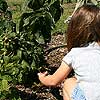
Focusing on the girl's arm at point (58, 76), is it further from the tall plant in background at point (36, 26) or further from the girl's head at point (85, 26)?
the tall plant in background at point (36, 26)

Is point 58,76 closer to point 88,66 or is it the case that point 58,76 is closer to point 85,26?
point 88,66

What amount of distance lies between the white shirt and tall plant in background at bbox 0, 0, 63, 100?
1074 mm

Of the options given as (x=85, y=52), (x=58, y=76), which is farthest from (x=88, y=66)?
(x=58, y=76)

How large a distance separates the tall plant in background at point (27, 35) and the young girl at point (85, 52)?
104cm

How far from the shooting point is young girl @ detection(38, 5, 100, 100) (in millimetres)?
3717

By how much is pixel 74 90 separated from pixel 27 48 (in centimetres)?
123

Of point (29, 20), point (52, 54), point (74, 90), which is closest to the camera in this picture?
point (74, 90)

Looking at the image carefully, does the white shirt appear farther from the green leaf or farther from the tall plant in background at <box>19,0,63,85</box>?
the tall plant in background at <box>19,0,63,85</box>

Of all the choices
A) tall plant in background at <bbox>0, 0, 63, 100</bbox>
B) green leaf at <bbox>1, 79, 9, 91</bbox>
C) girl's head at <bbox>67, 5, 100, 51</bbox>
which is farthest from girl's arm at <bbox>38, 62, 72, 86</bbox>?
tall plant in background at <bbox>0, 0, 63, 100</bbox>

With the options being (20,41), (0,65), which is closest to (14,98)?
(0,65)

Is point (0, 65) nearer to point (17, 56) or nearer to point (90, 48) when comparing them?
point (17, 56)

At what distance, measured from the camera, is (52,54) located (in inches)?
263

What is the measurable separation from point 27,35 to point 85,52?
1528 millimetres

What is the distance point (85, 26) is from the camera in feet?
12.3
